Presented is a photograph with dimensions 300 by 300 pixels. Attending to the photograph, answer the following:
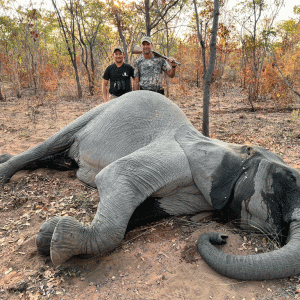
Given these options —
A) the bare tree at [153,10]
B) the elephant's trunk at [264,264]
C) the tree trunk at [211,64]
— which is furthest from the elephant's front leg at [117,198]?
the bare tree at [153,10]

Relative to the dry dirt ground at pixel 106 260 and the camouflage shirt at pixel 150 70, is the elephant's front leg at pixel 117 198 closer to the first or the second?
the dry dirt ground at pixel 106 260

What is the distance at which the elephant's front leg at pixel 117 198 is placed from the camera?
1.86m

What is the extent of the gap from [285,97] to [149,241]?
26.9ft

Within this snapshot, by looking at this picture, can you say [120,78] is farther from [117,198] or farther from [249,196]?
[249,196]

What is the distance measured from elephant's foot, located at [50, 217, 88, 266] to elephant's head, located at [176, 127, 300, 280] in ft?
2.95

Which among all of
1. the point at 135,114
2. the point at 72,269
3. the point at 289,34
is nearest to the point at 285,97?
the point at 289,34

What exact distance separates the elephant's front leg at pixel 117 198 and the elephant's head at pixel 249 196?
24 cm

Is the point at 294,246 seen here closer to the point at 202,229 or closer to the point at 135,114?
the point at 202,229

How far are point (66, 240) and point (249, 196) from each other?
1437 millimetres

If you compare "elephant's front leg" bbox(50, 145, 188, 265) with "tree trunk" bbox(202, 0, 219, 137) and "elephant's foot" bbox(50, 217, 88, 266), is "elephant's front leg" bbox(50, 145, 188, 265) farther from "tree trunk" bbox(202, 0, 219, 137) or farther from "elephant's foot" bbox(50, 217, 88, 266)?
"tree trunk" bbox(202, 0, 219, 137)

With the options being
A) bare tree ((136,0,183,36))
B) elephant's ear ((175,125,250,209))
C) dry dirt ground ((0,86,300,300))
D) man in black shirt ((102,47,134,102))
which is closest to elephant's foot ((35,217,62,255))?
dry dirt ground ((0,86,300,300))

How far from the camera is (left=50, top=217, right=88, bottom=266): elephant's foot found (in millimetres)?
1815

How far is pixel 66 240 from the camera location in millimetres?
1838

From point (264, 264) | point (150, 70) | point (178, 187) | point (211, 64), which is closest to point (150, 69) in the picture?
point (150, 70)
